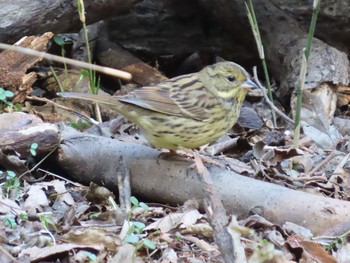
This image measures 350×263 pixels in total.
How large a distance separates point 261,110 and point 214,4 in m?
1.43

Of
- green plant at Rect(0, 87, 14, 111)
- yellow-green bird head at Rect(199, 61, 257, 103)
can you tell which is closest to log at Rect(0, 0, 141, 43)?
green plant at Rect(0, 87, 14, 111)

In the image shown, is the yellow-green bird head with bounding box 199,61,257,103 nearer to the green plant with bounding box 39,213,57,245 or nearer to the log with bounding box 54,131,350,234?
the log with bounding box 54,131,350,234

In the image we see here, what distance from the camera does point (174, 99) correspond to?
588 cm

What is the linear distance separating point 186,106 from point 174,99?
10 cm

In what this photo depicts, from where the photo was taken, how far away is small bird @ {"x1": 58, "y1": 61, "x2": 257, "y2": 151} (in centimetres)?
570

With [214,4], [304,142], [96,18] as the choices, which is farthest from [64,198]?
[214,4]

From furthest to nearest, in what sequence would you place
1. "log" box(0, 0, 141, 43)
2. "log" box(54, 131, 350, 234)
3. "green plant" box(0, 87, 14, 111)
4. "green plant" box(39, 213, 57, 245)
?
"log" box(0, 0, 141, 43) < "green plant" box(0, 87, 14, 111) < "log" box(54, 131, 350, 234) < "green plant" box(39, 213, 57, 245)

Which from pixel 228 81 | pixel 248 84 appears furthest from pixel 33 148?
pixel 248 84

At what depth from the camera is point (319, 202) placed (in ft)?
16.3

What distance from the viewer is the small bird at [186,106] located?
570 cm

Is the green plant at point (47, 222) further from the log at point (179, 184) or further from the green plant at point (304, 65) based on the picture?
the green plant at point (304, 65)

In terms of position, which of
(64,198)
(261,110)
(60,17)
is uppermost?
(60,17)

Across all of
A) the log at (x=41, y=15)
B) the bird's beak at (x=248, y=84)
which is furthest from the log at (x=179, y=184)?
the log at (x=41, y=15)

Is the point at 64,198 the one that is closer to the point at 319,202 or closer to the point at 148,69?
the point at 319,202
